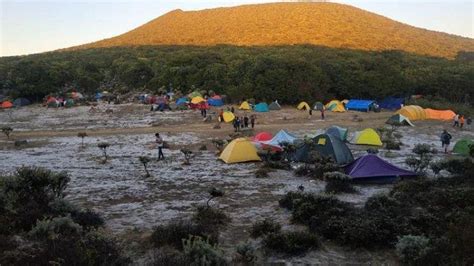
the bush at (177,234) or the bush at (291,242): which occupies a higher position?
the bush at (177,234)

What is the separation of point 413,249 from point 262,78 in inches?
1843

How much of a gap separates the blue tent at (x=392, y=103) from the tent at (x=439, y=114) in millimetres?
10376

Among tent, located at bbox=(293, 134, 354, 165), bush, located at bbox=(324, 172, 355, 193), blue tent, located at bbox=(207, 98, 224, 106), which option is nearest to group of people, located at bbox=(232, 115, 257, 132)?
tent, located at bbox=(293, 134, 354, 165)

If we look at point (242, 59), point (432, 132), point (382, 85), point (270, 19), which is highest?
point (270, 19)

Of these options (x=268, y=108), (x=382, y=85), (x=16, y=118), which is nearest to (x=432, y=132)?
(x=268, y=108)

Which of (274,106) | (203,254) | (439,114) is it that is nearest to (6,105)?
(274,106)

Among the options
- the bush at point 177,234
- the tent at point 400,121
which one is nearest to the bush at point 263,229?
the bush at point 177,234

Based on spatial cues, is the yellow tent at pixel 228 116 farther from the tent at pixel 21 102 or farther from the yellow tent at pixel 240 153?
the tent at pixel 21 102

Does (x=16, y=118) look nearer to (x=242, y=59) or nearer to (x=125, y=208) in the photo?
(x=242, y=59)

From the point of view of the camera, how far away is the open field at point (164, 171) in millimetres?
13169

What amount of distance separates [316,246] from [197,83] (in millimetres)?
51316

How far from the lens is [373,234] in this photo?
10969 mm

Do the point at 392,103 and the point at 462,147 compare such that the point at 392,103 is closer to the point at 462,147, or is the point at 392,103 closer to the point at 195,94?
the point at 195,94

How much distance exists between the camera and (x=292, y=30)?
345ft
